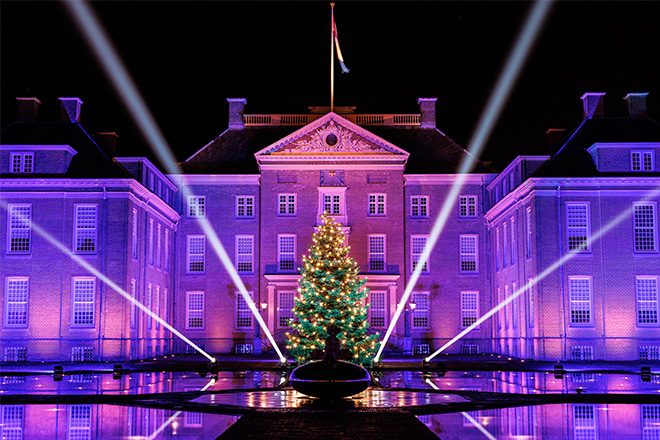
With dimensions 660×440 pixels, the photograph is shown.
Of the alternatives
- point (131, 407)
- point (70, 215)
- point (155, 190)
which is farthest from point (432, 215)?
point (131, 407)

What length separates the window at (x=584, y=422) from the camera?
13.7 meters

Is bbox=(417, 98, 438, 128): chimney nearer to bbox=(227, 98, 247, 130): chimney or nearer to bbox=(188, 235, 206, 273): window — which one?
bbox=(227, 98, 247, 130): chimney

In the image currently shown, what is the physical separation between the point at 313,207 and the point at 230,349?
35.6ft

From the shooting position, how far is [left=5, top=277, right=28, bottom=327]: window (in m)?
41.0

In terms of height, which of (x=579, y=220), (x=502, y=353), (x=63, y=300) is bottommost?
(x=502, y=353)

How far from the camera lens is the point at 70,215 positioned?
4178 cm

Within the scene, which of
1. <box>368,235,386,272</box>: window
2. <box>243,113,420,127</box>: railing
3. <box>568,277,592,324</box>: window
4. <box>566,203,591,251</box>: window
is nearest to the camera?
<box>568,277,592,324</box>: window

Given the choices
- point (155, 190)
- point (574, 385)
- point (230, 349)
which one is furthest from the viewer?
point (230, 349)

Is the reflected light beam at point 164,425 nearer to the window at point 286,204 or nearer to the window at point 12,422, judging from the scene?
the window at point 12,422

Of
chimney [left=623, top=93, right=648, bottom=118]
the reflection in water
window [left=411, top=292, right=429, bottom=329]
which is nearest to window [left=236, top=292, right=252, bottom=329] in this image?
window [left=411, top=292, right=429, bottom=329]

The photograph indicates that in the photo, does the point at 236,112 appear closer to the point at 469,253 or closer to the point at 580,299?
the point at 469,253

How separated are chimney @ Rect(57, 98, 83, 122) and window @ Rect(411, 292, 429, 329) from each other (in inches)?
947

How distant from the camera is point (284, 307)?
50875 mm

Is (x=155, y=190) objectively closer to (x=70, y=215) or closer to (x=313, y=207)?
(x=70, y=215)
